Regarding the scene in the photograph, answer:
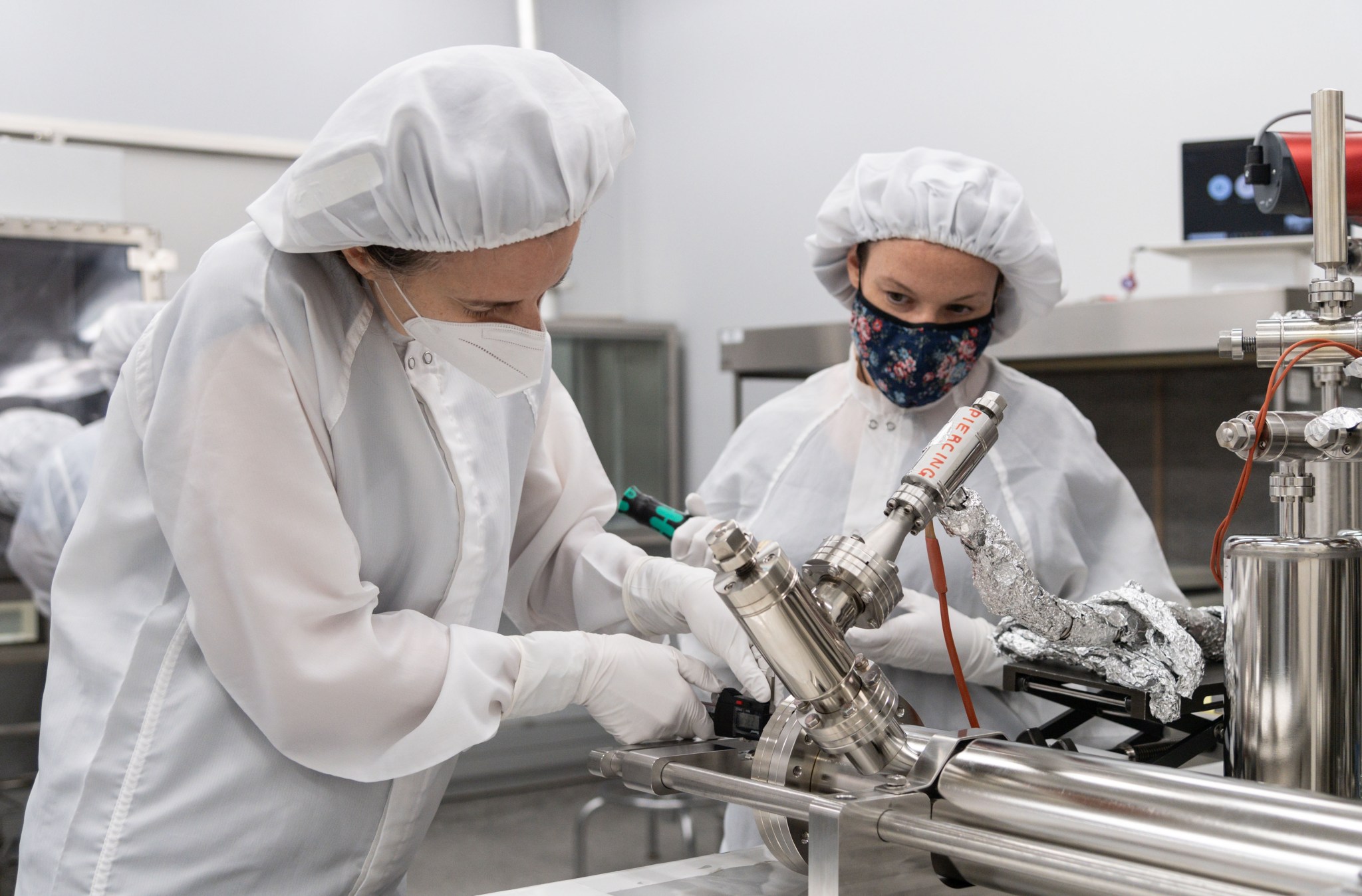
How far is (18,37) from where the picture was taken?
3430mm

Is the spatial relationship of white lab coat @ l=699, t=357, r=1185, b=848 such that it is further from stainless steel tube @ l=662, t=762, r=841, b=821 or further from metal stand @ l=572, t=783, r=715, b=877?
metal stand @ l=572, t=783, r=715, b=877

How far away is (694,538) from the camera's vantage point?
3.98 ft

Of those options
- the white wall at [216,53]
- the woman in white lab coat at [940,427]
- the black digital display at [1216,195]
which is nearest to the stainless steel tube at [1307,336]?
the woman in white lab coat at [940,427]

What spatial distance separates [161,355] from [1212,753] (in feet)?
3.03

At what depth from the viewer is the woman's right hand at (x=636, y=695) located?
93 centimetres

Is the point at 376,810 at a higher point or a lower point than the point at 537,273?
lower

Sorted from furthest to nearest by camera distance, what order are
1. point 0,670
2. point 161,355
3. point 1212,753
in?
point 0,670 → point 1212,753 → point 161,355

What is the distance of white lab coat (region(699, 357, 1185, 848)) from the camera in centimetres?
134

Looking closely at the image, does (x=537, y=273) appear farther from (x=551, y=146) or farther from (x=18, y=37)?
(x=18, y=37)

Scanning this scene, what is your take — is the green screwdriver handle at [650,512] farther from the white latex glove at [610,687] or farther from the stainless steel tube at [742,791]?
the stainless steel tube at [742,791]

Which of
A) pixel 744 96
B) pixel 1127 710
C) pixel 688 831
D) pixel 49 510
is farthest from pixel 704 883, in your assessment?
pixel 744 96

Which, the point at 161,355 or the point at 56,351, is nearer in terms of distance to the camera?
the point at 161,355

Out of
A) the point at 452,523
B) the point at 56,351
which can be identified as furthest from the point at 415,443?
the point at 56,351

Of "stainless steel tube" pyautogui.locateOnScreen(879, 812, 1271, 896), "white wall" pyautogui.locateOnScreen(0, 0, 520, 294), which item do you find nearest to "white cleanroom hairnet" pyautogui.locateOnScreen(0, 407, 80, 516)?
"white wall" pyautogui.locateOnScreen(0, 0, 520, 294)
